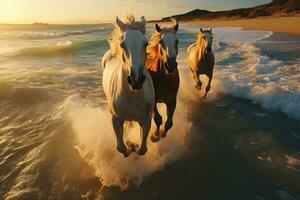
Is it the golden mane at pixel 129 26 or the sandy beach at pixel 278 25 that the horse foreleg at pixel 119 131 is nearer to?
the golden mane at pixel 129 26

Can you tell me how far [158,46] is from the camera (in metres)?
5.54

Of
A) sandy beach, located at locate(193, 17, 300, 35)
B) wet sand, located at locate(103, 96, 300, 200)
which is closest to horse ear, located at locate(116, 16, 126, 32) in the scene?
wet sand, located at locate(103, 96, 300, 200)

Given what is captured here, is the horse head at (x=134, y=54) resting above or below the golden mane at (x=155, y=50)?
above

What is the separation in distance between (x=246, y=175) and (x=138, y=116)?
2132mm

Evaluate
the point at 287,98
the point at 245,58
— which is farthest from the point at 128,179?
the point at 245,58

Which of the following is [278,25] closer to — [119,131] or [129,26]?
[119,131]

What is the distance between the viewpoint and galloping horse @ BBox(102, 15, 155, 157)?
399 centimetres

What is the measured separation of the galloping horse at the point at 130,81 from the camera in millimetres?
3988

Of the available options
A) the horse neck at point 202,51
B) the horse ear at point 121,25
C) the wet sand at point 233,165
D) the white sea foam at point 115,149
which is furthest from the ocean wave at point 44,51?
the horse ear at point 121,25

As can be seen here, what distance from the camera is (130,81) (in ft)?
13.1

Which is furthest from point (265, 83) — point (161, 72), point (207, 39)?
point (161, 72)

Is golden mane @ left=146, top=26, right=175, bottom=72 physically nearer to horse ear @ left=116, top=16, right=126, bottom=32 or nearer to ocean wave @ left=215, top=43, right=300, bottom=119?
horse ear @ left=116, top=16, right=126, bottom=32

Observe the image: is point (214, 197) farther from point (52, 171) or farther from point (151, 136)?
point (52, 171)

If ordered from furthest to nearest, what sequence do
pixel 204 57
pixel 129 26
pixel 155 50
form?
pixel 204 57 < pixel 155 50 < pixel 129 26
